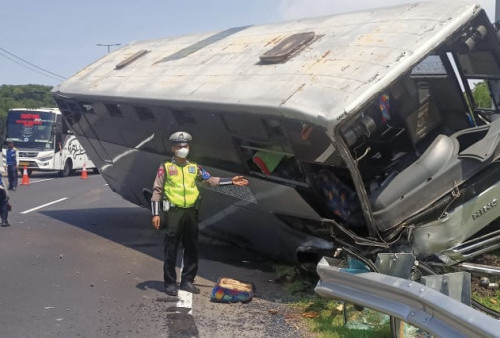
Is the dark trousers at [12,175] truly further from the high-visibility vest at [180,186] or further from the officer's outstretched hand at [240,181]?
the officer's outstretched hand at [240,181]

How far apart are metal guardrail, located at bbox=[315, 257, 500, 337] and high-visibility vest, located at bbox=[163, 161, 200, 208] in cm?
225

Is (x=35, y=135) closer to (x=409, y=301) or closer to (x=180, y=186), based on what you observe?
(x=180, y=186)

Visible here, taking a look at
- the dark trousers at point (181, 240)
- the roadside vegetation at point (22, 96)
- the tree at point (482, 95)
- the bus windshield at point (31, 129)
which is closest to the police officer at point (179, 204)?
the dark trousers at point (181, 240)

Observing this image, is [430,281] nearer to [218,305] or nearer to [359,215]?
[359,215]

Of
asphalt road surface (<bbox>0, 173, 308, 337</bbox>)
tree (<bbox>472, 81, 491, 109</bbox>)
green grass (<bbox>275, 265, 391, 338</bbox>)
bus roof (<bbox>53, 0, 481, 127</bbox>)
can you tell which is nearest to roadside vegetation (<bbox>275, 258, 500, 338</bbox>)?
green grass (<bbox>275, 265, 391, 338</bbox>)

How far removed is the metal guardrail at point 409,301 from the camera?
8.70ft

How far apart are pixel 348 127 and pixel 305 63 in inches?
34.2

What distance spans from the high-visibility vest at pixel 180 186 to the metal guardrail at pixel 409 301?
7.37 ft

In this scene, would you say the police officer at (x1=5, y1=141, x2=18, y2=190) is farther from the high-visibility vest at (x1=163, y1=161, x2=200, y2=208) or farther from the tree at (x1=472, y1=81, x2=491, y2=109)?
the tree at (x1=472, y1=81, x2=491, y2=109)

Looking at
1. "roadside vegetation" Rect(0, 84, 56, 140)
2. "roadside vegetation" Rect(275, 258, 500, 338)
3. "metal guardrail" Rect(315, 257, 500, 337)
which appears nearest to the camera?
"metal guardrail" Rect(315, 257, 500, 337)

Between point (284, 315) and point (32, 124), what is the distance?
73.6 ft

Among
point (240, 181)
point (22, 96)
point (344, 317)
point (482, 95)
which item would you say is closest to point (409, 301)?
point (344, 317)

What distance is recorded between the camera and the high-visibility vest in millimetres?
6250

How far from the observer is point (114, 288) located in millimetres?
6465
